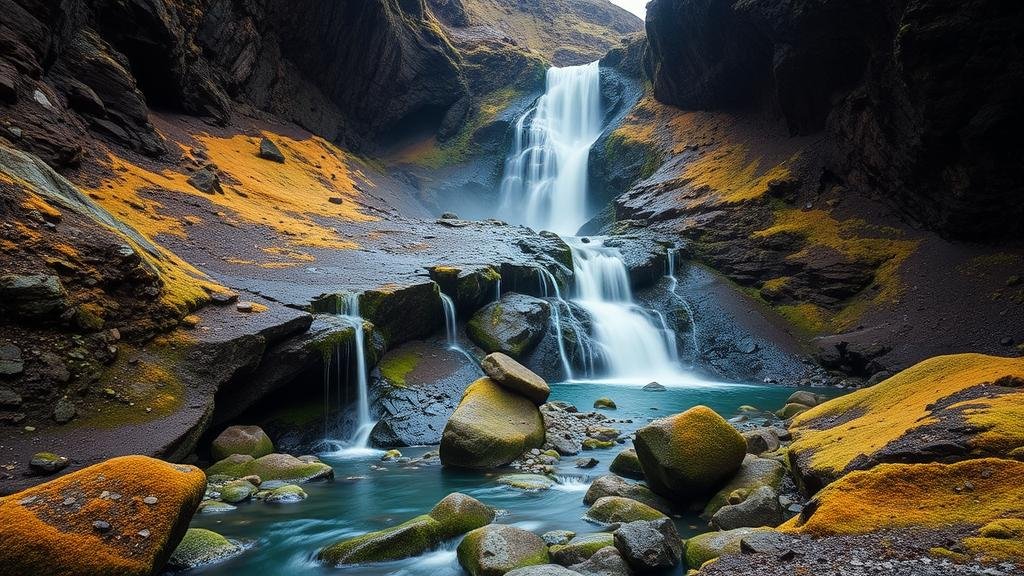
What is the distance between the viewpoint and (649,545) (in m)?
5.04

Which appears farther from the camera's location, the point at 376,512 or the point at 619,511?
the point at 376,512

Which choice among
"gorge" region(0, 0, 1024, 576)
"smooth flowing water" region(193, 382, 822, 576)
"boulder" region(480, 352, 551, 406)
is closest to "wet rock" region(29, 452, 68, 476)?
"gorge" region(0, 0, 1024, 576)

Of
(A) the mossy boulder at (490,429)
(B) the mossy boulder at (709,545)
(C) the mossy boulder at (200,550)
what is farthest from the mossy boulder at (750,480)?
(C) the mossy boulder at (200,550)

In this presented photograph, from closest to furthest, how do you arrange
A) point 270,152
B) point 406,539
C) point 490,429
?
point 406,539 → point 490,429 → point 270,152

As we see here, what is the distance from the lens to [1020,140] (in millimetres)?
17172

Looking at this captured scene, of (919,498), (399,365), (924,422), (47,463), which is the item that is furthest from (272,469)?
(924,422)

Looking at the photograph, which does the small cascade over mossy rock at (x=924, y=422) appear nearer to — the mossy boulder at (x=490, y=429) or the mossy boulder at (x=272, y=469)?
the mossy boulder at (x=490, y=429)

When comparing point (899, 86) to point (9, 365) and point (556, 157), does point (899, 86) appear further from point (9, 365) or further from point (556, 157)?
point (556, 157)

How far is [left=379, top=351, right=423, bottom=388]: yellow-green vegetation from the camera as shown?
13773mm

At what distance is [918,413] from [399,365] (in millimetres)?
11599

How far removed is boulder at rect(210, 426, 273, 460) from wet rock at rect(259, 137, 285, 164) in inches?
929

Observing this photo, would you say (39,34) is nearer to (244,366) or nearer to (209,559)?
(244,366)

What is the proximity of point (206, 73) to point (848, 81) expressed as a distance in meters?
33.3

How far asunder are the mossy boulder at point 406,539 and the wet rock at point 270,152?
28033 millimetres
